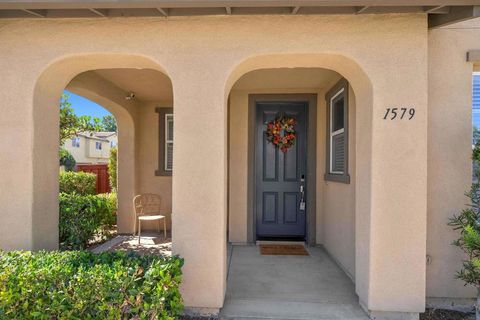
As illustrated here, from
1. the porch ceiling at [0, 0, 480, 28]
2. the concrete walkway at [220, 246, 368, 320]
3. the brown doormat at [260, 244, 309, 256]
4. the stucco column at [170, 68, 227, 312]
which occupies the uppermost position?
the porch ceiling at [0, 0, 480, 28]

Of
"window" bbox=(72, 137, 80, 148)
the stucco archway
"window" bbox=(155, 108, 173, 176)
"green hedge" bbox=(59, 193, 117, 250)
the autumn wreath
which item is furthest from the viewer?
"window" bbox=(72, 137, 80, 148)

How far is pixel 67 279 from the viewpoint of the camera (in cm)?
229

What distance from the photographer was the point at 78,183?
30.5 ft

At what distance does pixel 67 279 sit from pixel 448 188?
3.70 meters

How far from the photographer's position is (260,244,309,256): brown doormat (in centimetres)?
463

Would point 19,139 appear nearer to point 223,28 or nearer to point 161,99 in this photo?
point 223,28

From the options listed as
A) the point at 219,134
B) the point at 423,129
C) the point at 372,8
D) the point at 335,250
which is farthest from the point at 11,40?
the point at 335,250

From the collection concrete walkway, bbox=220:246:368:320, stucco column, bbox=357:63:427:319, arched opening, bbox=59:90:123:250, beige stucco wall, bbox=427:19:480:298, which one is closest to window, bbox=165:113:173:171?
arched opening, bbox=59:90:123:250

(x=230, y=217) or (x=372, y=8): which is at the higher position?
(x=372, y=8)

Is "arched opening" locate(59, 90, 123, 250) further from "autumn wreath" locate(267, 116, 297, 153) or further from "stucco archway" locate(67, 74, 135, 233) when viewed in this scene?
"autumn wreath" locate(267, 116, 297, 153)

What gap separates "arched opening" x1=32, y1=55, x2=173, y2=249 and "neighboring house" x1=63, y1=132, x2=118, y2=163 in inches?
824

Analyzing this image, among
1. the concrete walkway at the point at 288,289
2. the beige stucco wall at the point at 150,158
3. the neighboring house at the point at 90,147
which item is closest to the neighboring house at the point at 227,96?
the concrete walkway at the point at 288,289

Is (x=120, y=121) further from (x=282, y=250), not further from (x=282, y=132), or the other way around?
(x=282, y=250)

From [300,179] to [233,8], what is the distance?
10.9 feet
